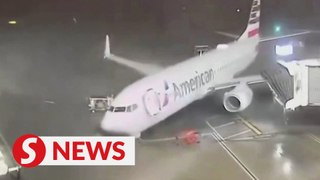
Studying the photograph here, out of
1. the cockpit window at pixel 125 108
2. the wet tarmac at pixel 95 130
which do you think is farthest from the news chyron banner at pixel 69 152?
the cockpit window at pixel 125 108

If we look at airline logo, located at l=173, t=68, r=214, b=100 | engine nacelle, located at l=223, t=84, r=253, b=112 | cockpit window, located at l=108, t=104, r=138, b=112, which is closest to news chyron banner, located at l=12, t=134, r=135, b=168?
cockpit window, located at l=108, t=104, r=138, b=112

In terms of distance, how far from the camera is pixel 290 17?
188 centimetres

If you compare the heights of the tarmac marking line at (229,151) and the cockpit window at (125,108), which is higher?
the cockpit window at (125,108)

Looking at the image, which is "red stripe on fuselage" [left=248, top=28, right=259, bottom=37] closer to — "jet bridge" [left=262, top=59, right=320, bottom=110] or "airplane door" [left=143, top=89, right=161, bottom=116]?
Result: "jet bridge" [left=262, top=59, right=320, bottom=110]

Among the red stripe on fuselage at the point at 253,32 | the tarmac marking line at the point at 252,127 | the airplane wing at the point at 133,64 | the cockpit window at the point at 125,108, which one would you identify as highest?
the red stripe on fuselage at the point at 253,32

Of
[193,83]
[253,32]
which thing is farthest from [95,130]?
[253,32]

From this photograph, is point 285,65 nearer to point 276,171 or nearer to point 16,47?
point 276,171

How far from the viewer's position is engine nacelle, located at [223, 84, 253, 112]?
1.89 m

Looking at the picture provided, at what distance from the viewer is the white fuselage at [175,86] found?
72.3 inches

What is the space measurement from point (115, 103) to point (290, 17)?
688 millimetres

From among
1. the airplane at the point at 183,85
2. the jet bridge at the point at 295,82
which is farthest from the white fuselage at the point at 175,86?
the jet bridge at the point at 295,82

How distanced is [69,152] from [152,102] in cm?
35

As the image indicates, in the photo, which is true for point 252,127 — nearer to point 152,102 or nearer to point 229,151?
point 229,151

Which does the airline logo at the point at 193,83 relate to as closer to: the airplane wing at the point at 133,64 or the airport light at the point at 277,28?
the airplane wing at the point at 133,64
